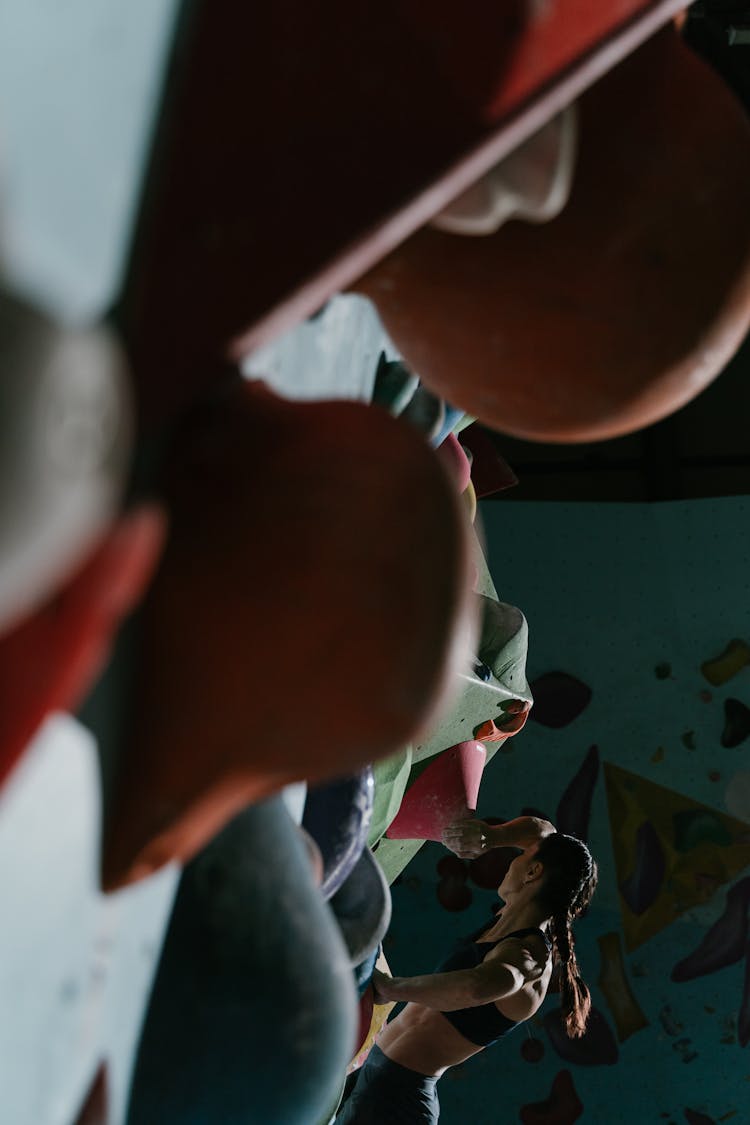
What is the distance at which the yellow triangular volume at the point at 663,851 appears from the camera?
11.1 ft

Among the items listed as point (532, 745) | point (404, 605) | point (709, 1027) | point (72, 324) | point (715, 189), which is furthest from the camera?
point (532, 745)

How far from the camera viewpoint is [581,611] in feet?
11.7

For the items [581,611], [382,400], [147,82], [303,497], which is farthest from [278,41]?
[581,611]

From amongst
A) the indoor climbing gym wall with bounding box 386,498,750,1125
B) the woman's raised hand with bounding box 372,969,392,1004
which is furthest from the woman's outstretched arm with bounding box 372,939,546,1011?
the indoor climbing gym wall with bounding box 386,498,750,1125

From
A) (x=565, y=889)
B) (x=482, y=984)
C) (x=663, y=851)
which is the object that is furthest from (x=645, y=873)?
(x=482, y=984)

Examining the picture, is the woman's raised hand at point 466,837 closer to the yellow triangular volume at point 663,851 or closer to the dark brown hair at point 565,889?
the dark brown hair at point 565,889

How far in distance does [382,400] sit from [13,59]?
53 cm

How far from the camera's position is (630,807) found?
137 inches

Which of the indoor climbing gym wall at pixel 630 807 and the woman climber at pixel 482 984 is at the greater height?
the woman climber at pixel 482 984

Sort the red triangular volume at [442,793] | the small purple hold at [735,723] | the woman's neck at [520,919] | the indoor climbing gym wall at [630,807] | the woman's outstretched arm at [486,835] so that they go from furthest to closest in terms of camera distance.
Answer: the small purple hold at [735,723]
the indoor climbing gym wall at [630,807]
the woman's neck at [520,919]
the woman's outstretched arm at [486,835]
the red triangular volume at [442,793]

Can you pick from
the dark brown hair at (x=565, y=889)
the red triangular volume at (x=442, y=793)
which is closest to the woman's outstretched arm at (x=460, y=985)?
the dark brown hair at (x=565, y=889)

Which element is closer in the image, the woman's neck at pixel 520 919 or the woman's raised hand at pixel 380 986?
the woman's raised hand at pixel 380 986

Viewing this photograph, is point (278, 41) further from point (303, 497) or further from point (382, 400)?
point (382, 400)

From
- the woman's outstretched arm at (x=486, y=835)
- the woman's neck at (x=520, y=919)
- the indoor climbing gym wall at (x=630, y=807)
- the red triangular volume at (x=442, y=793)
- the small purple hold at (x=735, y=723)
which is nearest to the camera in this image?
the red triangular volume at (x=442, y=793)
